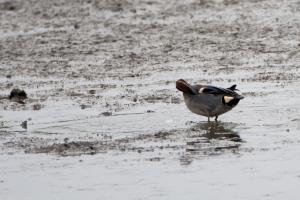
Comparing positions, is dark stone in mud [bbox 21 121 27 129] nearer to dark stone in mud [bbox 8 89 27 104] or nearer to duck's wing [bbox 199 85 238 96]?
dark stone in mud [bbox 8 89 27 104]

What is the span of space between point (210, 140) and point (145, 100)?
302 centimetres

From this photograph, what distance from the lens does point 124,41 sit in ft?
65.0

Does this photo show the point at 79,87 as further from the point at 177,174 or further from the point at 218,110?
the point at 177,174

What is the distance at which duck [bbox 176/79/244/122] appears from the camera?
12.8 meters

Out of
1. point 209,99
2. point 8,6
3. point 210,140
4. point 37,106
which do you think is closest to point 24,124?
point 37,106

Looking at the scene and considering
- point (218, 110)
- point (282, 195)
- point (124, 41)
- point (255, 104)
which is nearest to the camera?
point (282, 195)

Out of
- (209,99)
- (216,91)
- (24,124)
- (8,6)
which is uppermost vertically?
(8,6)

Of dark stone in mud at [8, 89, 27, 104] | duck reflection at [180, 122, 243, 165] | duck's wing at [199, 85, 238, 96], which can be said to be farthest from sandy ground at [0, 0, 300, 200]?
duck's wing at [199, 85, 238, 96]

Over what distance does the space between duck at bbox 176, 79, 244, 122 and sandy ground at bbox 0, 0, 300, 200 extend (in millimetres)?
199

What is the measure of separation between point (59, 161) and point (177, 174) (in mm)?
1566

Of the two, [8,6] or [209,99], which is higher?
[8,6]

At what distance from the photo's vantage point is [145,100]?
14.6 meters

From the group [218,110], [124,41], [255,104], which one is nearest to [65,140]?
[218,110]

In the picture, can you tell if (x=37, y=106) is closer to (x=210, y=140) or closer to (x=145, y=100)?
(x=145, y=100)
